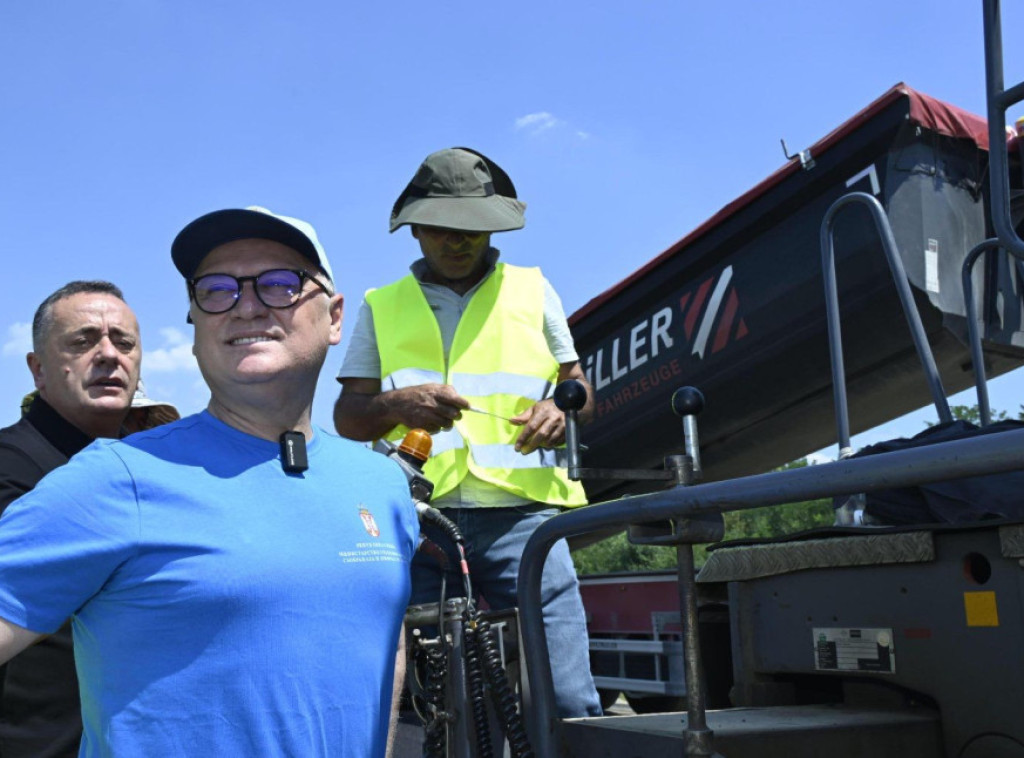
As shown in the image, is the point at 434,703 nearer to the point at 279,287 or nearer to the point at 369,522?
the point at 369,522

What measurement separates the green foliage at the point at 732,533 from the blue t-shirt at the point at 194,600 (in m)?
10.9

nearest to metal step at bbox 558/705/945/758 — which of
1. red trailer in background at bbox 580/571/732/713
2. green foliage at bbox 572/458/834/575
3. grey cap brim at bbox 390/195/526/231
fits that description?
grey cap brim at bbox 390/195/526/231

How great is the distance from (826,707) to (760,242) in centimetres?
315

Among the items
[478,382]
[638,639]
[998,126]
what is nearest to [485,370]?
[478,382]

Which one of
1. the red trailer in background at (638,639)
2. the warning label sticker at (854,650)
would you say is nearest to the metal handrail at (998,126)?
the warning label sticker at (854,650)

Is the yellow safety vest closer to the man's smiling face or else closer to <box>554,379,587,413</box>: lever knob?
<box>554,379,587,413</box>: lever knob

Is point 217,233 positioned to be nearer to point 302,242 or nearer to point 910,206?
point 302,242

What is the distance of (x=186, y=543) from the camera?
164 centimetres

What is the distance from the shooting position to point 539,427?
3.25 m

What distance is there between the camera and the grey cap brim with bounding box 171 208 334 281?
6.31 feet

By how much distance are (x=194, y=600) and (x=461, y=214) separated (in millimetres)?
1967

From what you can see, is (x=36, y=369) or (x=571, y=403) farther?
(x=36, y=369)

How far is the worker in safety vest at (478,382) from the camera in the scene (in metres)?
3.25

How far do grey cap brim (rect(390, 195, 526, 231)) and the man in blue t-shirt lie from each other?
55.4 inches
